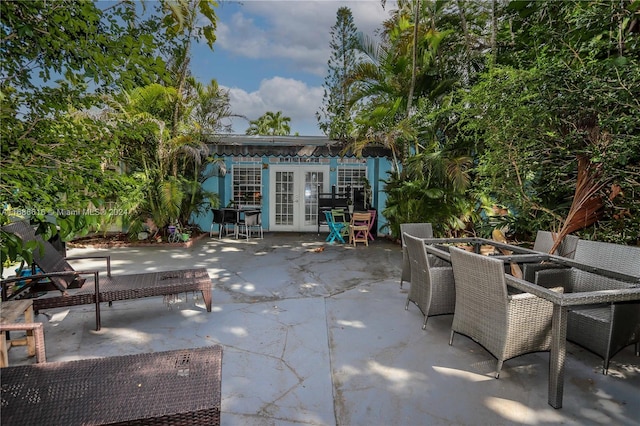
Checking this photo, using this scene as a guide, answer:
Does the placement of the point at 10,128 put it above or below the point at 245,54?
below

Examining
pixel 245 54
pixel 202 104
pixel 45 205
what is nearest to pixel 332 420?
pixel 45 205

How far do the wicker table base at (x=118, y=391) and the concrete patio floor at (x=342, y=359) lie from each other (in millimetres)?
581

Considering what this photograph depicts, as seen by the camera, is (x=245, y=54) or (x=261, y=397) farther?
(x=245, y=54)

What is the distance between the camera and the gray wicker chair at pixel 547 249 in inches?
157

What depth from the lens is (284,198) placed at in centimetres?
1220

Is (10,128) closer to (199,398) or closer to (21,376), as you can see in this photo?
(21,376)

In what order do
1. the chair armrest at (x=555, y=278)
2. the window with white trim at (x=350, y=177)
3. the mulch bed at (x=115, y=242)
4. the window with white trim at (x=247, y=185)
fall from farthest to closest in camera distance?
the window with white trim at (x=350, y=177), the window with white trim at (x=247, y=185), the mulch bed at (x=115, y=242), the chair armrest at (x=555, y=278)

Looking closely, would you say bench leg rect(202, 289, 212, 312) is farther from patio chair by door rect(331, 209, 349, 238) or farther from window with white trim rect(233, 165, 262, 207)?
window with white trim rect(233, 165, 262, 207)

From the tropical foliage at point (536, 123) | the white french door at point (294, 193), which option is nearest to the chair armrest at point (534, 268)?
the tropical foliage at point (536, 123)

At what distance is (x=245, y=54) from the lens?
34.1 ft

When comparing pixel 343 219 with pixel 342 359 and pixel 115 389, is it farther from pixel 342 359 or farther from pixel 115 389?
pixel 115 389

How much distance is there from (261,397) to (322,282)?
3.24 meters

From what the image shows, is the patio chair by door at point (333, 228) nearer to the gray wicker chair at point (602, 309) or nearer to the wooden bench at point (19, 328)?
the gray wicker chair at point (602, 309)

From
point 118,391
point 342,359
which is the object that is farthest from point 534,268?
point 118,391
